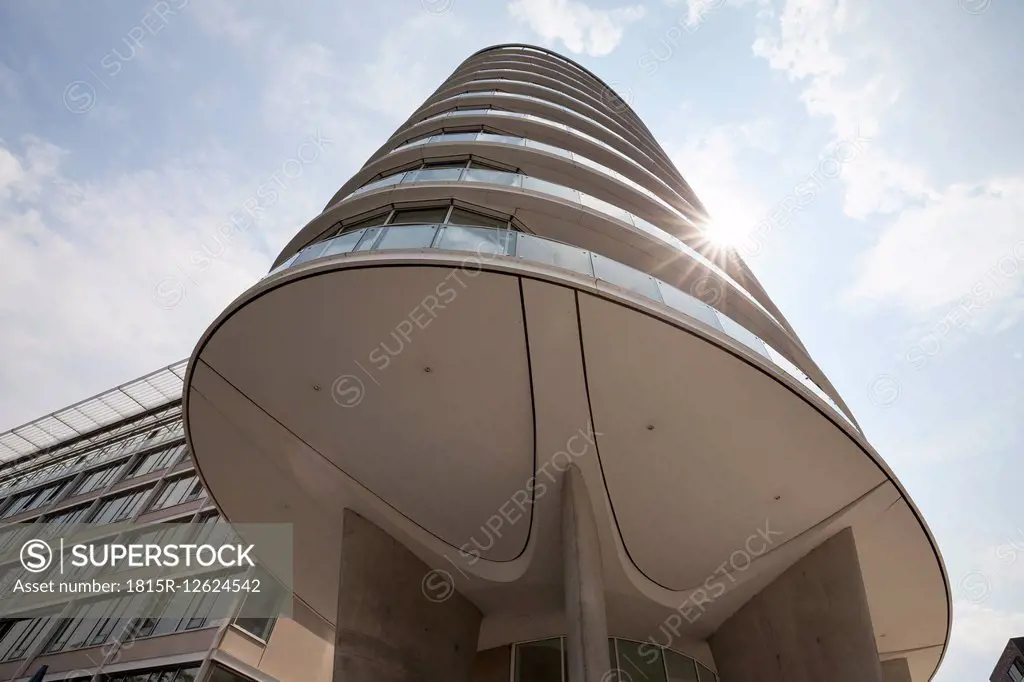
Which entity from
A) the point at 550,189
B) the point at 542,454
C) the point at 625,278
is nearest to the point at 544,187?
the point at 550,189

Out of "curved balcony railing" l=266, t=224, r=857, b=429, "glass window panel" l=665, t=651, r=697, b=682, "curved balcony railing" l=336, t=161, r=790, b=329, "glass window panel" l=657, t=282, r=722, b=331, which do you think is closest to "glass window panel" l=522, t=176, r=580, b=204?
"curved balcony railing" l=336, t=161, r=790, b=329

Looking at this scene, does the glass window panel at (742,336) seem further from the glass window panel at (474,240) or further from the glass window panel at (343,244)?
the glass window panel at (343,244)

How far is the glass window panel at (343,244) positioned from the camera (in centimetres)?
805

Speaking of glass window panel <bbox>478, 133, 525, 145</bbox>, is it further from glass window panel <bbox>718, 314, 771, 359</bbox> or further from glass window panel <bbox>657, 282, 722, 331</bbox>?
glass window panel <bbox>718, 314, 771, 359</bbox>

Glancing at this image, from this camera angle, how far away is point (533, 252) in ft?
24.9

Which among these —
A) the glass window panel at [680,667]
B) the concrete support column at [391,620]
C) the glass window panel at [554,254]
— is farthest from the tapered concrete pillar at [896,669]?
the glass window panel at [554,254]

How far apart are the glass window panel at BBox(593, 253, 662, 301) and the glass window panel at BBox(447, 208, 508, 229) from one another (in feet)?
7.77

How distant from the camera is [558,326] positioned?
758 centimetres

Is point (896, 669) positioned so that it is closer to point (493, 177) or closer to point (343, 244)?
point (493, 177)

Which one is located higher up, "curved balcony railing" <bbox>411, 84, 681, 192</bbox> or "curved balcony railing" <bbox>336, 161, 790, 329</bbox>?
"curved balcony railing" <bbox>411, 84, 681, 192</bbox>

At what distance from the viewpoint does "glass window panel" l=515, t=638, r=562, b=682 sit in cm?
1033

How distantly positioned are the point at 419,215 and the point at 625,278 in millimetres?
3859

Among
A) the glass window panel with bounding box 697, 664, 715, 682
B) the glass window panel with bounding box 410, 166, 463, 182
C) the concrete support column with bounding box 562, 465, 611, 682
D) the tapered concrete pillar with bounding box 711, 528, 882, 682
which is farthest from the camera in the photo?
the glass window panel with bounding box 697, 664, 715, 682

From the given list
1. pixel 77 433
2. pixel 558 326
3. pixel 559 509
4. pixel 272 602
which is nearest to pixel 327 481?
pixel 559 509
